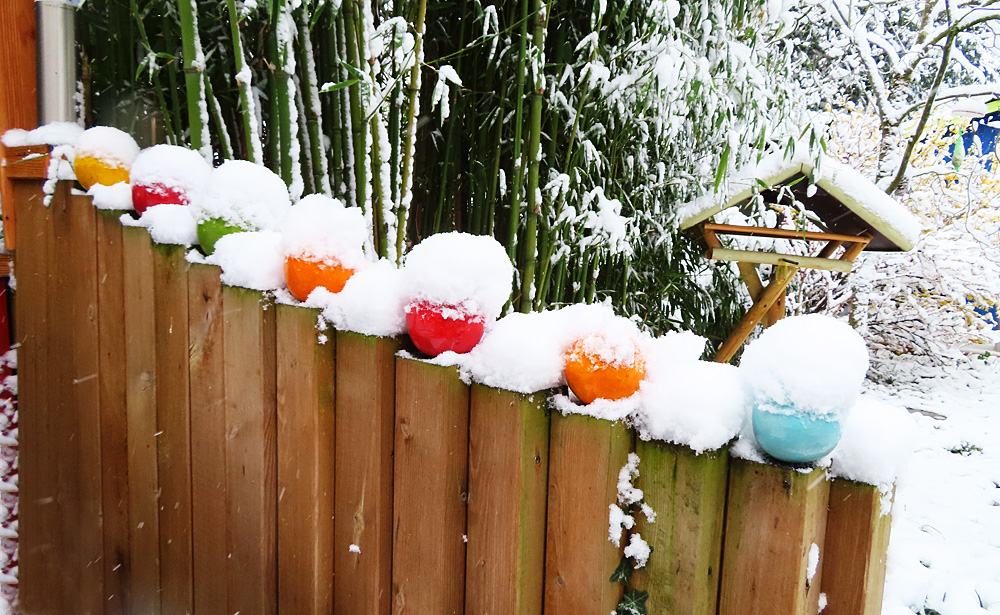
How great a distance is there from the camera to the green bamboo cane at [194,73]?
142 cm

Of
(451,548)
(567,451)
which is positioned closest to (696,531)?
(567,451)

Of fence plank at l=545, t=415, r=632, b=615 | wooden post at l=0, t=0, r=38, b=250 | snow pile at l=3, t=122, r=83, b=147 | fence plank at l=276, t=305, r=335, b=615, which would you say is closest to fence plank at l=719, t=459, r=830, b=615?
fence plank at l=545, t=415, r=632, b=615

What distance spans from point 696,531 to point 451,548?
36 centimetres

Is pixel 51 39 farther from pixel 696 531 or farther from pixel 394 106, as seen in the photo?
pixel 696 531

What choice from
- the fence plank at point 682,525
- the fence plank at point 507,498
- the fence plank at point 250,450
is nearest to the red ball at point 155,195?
the fence plank at point 250,450

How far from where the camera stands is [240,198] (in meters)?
1.23

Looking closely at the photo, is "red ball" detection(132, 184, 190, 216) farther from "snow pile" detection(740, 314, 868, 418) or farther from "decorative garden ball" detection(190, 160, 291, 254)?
"snow pile" detection(740, 314, 868, 418)

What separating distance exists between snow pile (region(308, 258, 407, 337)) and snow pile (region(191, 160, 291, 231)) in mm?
314

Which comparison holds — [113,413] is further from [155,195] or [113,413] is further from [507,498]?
[507,498]

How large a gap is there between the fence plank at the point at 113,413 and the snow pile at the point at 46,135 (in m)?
0.34

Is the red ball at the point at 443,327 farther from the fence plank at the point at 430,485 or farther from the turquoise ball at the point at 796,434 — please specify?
the turquoise ball at the point at 796,434

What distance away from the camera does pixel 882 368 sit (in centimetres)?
625

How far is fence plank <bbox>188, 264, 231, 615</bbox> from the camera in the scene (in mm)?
1227

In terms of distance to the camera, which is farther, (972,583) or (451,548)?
Answer: (972,583)
